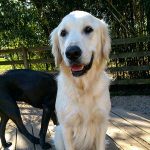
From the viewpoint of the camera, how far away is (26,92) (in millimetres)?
3531

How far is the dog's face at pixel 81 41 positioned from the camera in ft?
8.86

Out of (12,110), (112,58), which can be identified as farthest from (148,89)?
(12,110)

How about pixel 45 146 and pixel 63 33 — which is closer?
pixel 63 33

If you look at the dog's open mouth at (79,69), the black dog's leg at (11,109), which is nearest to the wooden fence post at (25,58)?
the black dog's leg at (11,109)

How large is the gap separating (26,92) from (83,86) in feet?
2.38

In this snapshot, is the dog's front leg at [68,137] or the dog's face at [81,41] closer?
the dog's face at [81,41]

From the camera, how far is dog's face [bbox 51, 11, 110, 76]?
2.70m

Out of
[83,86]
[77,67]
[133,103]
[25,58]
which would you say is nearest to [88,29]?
[77,67]

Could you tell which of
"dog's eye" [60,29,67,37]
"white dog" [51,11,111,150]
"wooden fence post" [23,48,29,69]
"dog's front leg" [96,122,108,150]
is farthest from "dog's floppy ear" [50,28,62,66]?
"wooden fence post" [23,48,29,69]

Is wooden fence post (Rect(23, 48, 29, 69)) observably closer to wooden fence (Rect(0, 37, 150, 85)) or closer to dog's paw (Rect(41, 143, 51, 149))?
wooden fence (Rect(0, 37, 150, 85))

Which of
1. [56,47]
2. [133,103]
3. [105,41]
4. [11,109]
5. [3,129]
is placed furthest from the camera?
[133,103]

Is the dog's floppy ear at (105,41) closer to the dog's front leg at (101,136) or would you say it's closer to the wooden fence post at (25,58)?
the dog's front leg at (101,136)

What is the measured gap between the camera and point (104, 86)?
3.12m

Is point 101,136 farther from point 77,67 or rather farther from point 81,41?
point 81,41
